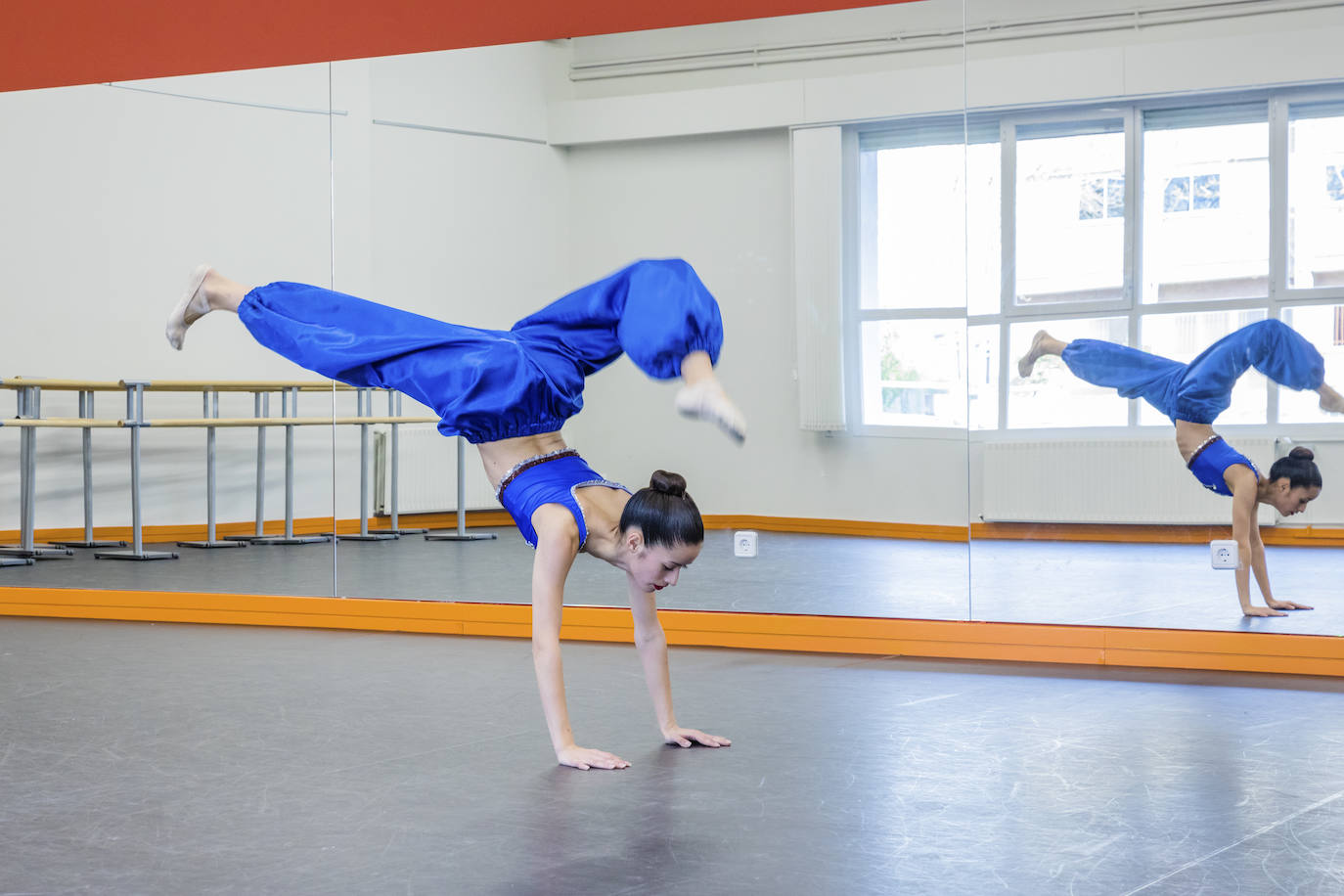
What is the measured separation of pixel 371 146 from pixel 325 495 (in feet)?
6.38

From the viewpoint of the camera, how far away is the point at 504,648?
4.36 m

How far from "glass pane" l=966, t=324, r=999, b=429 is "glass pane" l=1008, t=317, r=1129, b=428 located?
0.18ft

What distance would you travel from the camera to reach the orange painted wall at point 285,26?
4.38m

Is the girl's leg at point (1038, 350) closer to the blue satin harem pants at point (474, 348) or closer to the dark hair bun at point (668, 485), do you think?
the blue satin harem pants at point (474, 348)

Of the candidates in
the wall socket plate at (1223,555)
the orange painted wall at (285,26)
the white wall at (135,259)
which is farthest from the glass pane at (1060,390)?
the white wall at (135,259)

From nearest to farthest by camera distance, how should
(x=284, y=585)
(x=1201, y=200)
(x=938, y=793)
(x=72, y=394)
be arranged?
1. (x=938, y=793)
2. (x=1201, y=200)
3. (x=284, y=585)
4. (x=72, y=394)

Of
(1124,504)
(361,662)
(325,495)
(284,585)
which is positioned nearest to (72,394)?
(325,495)

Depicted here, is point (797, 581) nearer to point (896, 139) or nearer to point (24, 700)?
point (896, 139)

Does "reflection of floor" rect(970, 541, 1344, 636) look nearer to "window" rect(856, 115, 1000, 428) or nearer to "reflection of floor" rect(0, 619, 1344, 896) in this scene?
"reflection of floor" rect(0, 619, 1344, 896)

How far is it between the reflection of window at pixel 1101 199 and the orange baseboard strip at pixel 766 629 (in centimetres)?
140

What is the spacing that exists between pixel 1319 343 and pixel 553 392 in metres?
2.58

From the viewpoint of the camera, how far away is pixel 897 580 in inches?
171

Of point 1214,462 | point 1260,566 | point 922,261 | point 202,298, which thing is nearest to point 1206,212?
point 1214,462

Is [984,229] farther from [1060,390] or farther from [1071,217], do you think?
[1060,390]
